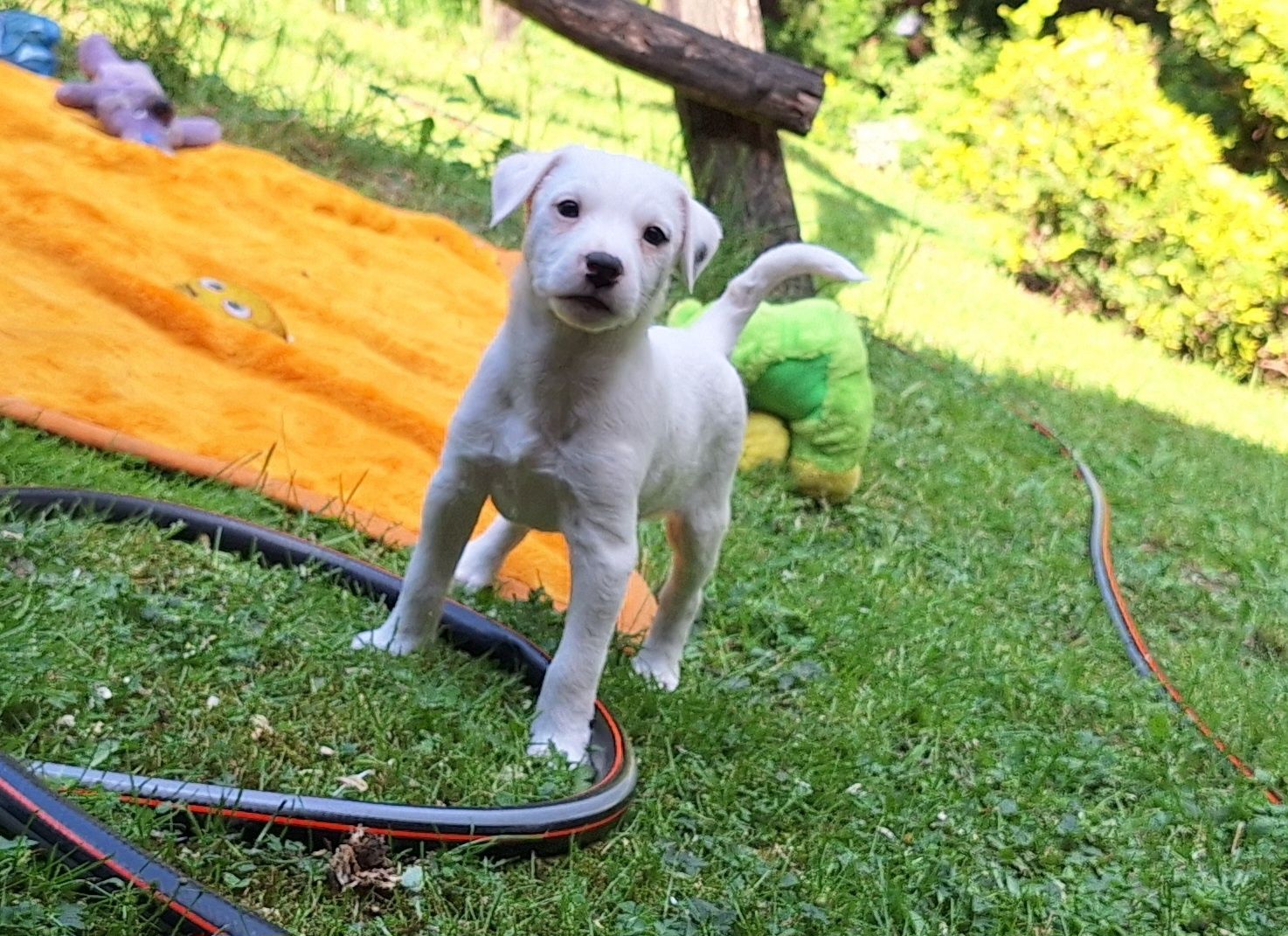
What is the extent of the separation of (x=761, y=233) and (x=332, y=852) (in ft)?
17.0

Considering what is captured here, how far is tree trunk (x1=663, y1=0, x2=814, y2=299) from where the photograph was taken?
22.6ft

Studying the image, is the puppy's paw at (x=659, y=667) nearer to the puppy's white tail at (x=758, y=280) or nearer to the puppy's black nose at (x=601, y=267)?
the puppy's white tail at (x=758, y=280)

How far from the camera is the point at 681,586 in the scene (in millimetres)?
3246

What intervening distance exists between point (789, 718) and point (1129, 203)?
8.31m

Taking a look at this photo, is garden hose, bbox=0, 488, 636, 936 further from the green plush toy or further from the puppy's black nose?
the green plush toy

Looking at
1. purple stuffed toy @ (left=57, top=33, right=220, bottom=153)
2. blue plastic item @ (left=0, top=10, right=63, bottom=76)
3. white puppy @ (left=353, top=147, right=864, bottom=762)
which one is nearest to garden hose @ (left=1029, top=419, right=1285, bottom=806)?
white puppy @ (left=353, top=147, right=864, bottom=762)

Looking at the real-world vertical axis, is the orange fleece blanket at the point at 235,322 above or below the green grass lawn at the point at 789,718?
below

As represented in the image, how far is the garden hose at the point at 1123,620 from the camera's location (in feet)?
12.0

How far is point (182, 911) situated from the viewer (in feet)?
6.04

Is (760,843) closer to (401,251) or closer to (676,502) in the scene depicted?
(676,502)

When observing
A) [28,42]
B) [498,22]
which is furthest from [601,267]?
[498,22]

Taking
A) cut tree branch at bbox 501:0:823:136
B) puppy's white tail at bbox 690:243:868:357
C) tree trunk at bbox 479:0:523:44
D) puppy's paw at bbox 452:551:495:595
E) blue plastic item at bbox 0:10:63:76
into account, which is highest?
puppy's white tail at bbox 690:243:868:357

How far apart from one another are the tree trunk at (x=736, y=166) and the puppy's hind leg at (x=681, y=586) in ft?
12.4

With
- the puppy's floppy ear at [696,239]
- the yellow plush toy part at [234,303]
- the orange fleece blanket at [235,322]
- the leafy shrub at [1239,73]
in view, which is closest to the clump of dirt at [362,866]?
the puppy's floppy ear at [696,239]
